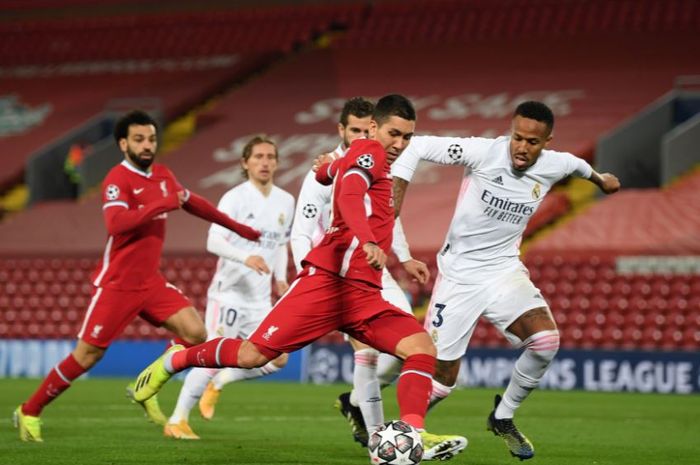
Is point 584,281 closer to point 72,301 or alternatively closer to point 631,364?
point 631,364

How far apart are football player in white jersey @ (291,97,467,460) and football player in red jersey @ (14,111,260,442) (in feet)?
1.24

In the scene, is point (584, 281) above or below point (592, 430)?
above

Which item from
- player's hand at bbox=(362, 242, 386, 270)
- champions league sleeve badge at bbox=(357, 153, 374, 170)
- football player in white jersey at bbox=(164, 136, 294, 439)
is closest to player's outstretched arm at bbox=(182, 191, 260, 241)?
football player in white jersey at bbox=(164, 136, 294, 439)

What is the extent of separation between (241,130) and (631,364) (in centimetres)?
974

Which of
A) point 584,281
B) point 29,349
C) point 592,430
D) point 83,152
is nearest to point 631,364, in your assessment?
point 584,281

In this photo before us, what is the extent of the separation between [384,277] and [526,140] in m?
1.47

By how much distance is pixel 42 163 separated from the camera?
22719 millimetres

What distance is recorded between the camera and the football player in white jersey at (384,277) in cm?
777

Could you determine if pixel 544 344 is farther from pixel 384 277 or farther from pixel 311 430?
pixel 311 430

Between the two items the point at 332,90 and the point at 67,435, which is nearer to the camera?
the point at 67,435

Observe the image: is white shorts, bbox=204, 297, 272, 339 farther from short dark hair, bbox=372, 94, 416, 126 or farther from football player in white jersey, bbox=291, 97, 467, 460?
short dark hair, bbox=372, 94, 416, 126

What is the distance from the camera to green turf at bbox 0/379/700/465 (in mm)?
7668

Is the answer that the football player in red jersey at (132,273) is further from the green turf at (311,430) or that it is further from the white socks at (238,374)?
the white socks at (238,374)

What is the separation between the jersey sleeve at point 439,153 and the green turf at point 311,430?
1.76 m
